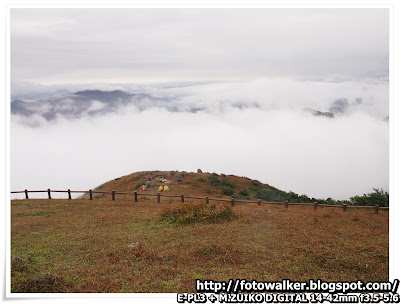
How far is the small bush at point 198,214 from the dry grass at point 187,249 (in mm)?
395

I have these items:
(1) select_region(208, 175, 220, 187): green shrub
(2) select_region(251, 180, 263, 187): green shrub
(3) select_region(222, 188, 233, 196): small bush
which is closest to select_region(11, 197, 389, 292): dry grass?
(3) select_region(222, 188, 233, 196): small bush

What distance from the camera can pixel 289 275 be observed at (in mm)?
7656

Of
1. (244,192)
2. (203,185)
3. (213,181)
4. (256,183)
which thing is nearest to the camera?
(244,192)

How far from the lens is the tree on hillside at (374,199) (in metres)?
20.7

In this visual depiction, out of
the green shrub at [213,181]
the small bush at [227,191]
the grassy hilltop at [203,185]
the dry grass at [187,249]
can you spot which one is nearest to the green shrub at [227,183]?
the grassy hilltop at [203,185]

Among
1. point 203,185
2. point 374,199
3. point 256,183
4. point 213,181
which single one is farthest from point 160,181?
point 374,199

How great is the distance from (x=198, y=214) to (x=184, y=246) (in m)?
3.63

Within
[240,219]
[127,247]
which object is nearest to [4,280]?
[127,247]

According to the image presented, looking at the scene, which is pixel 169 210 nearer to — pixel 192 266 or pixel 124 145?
pixel 192 266

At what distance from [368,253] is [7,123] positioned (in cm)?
1062

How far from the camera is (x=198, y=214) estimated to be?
13.5 meters

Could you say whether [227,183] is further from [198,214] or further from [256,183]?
[198,214]

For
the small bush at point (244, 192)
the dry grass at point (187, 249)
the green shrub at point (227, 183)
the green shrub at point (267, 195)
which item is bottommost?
the green shrub at point (267, 195)

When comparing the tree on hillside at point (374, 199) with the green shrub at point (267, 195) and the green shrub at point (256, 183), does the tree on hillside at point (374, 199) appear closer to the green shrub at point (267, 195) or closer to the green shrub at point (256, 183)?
the green shrub at point (267, 195)
